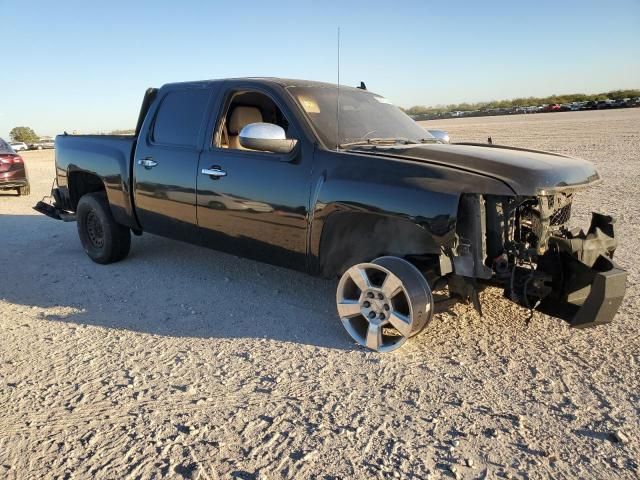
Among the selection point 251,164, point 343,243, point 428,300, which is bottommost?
point 428,300

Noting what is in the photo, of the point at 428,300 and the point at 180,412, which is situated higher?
the point at 428,300

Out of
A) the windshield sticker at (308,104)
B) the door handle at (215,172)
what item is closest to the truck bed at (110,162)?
the door handle at (215,172)

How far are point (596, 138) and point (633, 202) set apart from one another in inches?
516

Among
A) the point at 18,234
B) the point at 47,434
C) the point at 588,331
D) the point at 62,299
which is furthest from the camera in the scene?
the point at 18,234

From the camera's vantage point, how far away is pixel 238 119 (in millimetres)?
5117

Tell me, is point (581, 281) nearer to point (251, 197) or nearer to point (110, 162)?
point (251, 197)

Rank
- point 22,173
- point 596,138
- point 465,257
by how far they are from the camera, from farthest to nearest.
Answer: point 596,138 < point 22,173 < point 465,257

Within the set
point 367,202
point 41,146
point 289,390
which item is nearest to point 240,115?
point 367,202

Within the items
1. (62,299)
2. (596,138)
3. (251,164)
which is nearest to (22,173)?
(62,299)

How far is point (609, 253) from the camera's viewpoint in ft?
12.9

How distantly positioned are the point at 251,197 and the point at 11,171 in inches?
395

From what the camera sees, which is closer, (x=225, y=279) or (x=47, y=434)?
(x=47, y=434)

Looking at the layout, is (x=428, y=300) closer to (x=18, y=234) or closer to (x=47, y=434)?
(x=47, y=434)

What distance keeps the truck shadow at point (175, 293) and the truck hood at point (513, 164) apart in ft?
4.67
